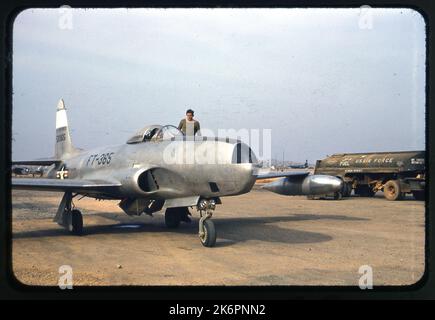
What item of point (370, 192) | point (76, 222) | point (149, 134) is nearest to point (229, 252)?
point (149, 134)

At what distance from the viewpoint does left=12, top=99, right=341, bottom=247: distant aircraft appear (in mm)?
7957

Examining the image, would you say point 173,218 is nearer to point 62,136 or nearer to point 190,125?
point 190,125

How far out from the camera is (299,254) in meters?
7.96

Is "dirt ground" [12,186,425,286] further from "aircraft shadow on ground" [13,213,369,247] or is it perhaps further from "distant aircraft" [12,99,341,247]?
"distant aircraft" [12,99,341,247]

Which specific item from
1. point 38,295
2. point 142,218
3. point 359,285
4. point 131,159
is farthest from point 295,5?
point 142,218

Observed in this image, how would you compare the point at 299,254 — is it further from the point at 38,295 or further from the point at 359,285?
the point at 38,295

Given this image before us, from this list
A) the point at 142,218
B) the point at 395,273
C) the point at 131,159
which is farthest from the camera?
the point at 142,218

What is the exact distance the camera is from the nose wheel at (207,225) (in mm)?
8602

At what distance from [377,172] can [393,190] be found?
4.48 ft

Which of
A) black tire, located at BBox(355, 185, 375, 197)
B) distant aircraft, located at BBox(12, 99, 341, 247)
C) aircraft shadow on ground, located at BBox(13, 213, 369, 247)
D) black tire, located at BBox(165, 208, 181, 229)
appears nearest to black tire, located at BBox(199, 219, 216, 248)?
distant aircraft, located at BBox(12, 99, 341, 247)

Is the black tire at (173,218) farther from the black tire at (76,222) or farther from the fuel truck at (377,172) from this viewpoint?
the fuel truck at (377,172)

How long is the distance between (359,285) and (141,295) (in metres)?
1.76

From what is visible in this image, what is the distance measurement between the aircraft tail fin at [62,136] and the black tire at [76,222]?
427 centimetres

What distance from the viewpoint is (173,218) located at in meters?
11.5
